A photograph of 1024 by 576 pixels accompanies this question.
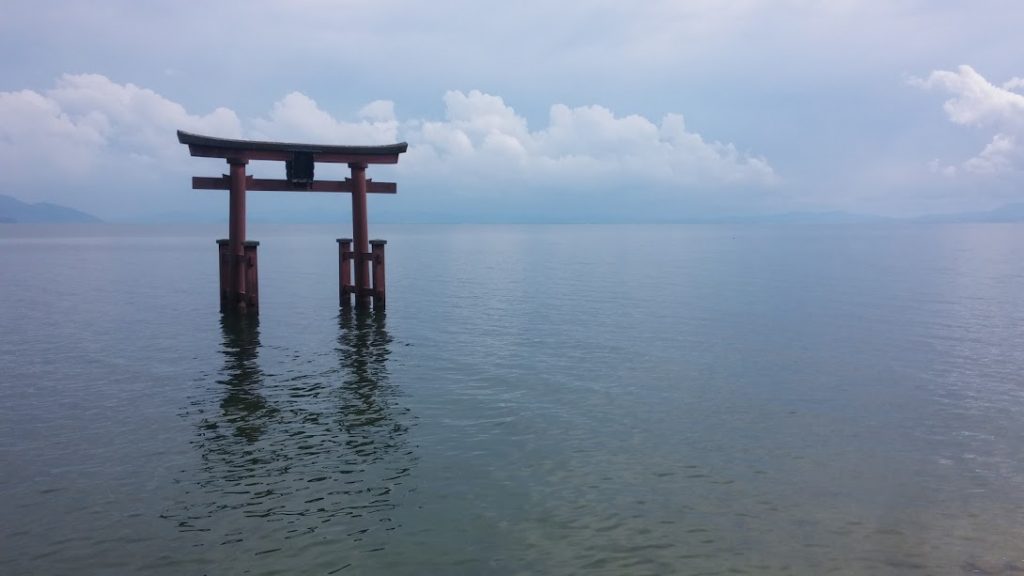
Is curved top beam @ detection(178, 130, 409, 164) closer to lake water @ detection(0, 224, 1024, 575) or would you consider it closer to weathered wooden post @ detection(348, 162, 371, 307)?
weathered wooden post @ detection(348, 162, 371, 307)

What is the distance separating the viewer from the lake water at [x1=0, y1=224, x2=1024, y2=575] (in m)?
8.95

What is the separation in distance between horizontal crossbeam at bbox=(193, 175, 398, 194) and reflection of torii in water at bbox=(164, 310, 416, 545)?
312 inches

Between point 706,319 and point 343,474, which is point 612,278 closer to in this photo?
point 706,319

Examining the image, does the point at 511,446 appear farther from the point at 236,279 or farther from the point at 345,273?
the point at 345,273

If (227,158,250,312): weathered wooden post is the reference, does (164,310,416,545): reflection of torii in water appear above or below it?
below

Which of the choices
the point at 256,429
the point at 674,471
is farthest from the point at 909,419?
the point at 256,429

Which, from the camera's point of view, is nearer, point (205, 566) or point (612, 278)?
point (205, 566)

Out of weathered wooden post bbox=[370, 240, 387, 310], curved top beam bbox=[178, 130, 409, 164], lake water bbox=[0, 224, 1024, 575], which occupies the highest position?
curved top beam bbox=[178, 130, 409, 164]

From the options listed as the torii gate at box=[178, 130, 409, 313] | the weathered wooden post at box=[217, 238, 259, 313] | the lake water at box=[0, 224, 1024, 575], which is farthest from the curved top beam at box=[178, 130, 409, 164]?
the lake water at box=[0, 224, 1024, 575]

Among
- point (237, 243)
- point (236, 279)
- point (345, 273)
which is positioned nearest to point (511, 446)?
point (237, 243)

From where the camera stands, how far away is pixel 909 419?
14797mm

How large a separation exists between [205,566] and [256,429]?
18.7 feet

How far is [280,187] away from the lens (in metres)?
26.1

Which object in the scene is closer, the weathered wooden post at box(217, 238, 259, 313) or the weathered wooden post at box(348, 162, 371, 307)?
the weathered wooden post at box(217, 238, 259, 313)
